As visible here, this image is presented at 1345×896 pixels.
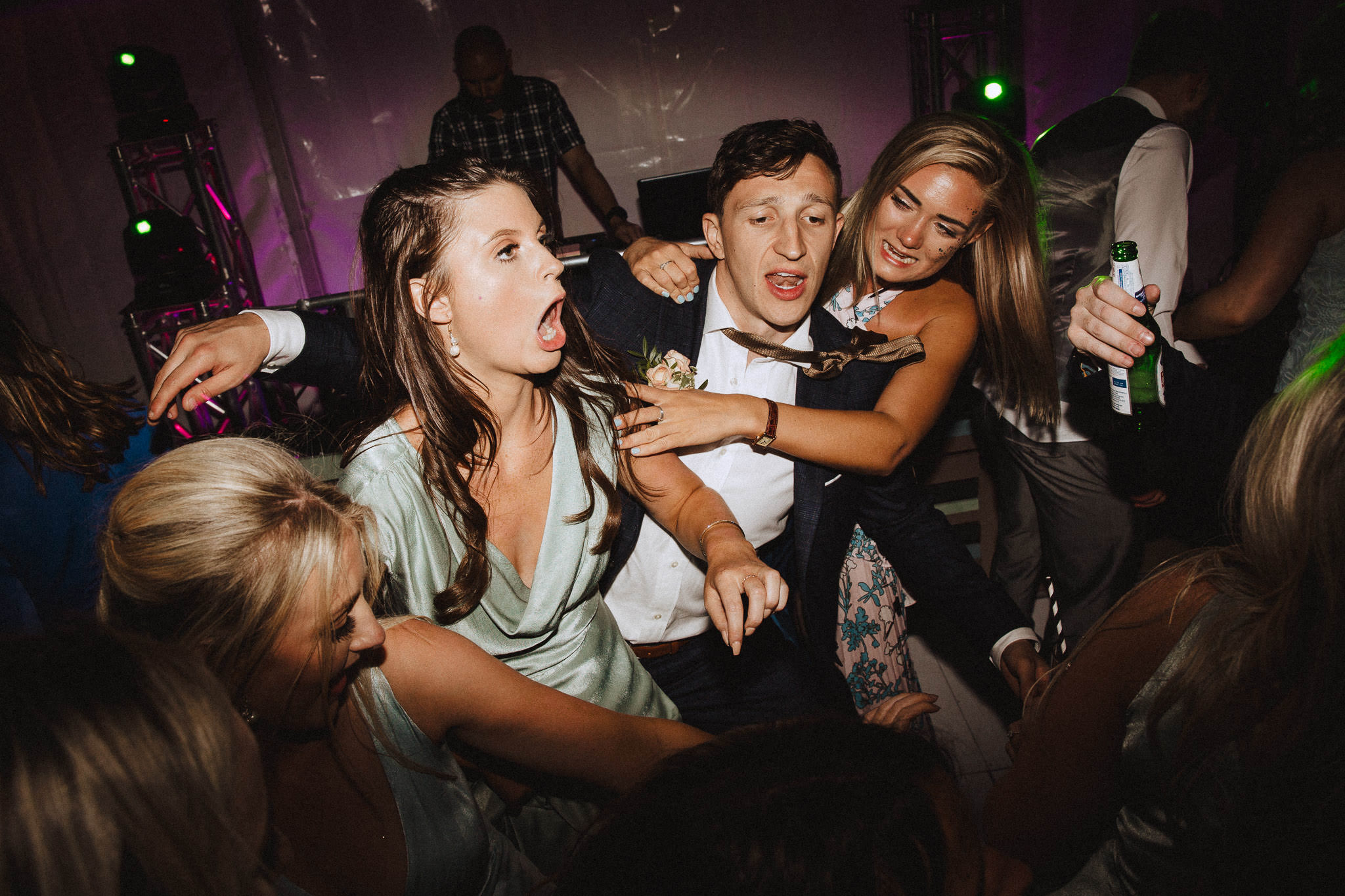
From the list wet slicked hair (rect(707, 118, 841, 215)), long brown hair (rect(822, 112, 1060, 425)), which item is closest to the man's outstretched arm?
wet slicked hair (rect(707, 118, 841, 215))

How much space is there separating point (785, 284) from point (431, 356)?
3.03 feet

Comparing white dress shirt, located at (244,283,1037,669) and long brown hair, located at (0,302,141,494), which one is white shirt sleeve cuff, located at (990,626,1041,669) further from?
long brown hair, located at (0,302,141,494)

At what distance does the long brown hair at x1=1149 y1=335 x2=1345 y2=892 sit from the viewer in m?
0.84

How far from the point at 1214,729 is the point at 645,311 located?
152cm

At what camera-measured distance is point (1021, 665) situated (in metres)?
1.78

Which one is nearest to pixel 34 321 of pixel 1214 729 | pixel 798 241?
pixel 798 241

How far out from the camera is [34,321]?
571 cm

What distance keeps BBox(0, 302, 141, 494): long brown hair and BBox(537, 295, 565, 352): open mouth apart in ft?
3.93

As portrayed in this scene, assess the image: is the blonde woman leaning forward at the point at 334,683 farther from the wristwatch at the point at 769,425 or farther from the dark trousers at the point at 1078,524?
the dark trousers at the point at 1078,524

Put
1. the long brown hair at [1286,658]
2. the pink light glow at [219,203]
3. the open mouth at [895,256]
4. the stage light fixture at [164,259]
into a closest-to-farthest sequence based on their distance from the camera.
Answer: the long brown hair at [1286,658], the open mouth at [895,256], the stage light fixture at [164,259], the pink light glow at [219,203]

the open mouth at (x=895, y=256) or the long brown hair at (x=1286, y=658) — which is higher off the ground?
the open mouth at (x=895, y=256)

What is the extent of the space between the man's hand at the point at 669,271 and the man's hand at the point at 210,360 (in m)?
0.99

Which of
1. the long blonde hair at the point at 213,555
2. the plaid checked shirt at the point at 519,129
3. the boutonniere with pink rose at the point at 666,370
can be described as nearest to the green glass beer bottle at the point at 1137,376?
the boutonniere with pink rose at the point at 666,370

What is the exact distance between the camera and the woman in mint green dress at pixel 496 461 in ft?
4.69
